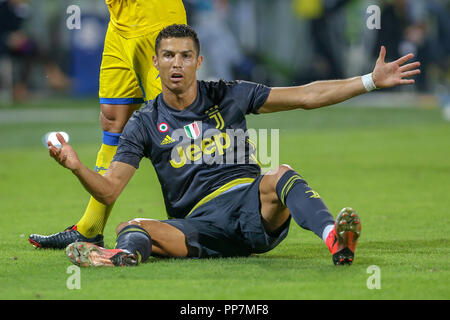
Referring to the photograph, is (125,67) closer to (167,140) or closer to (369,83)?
(167,140)

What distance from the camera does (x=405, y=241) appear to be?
684cm

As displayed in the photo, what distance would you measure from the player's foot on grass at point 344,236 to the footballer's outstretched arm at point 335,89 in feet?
3.11

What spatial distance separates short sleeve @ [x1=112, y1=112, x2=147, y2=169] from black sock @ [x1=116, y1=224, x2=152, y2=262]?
0.42 m

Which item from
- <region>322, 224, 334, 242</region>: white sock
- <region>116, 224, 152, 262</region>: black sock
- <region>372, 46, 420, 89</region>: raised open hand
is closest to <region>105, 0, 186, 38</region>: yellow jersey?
<region>116, 224, 152, 262</region>: black sock

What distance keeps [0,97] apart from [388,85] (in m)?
19.9

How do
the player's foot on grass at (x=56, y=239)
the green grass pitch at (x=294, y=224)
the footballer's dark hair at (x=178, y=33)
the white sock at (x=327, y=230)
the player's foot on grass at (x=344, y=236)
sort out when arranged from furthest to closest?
the player's foot on grass at (x=56, y=239) < the footballer's dark hair at (x=178, y=33) < the white sock at (x=327, y=230) < the player's foot on grass at (x=344, y=236) < the green grass pitch at (x=294, y=224)

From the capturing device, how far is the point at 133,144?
601 cm

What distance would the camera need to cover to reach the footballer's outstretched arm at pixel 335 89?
5863 millimetres

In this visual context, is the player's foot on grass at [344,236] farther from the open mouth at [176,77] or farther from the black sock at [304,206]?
the open mouth at [176,77]

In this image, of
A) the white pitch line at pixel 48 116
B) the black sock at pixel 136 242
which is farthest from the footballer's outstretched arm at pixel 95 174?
the white pitch line at pixel 48 116

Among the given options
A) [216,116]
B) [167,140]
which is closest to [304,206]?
[216,116]

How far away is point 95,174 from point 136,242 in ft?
1.68
